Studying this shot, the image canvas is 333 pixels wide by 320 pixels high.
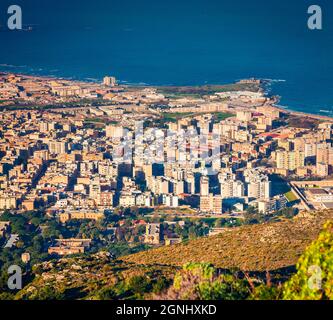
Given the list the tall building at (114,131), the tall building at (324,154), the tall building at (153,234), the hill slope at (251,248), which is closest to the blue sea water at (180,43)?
the tall building at (324,154)

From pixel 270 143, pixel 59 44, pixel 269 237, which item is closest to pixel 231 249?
pixel 269 237

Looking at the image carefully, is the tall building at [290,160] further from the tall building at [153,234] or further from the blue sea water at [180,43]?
the blue sea water at [180,43]

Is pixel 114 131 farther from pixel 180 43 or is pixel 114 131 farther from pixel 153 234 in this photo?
pixel 180 43

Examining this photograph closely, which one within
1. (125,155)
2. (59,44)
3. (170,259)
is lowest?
(170,259)
